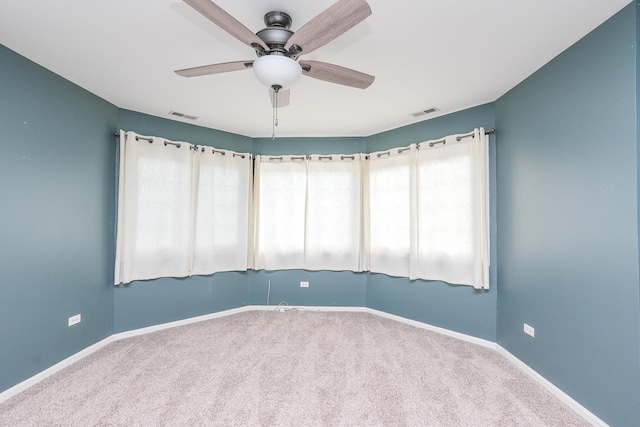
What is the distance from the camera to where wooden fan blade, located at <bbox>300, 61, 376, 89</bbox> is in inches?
73.2

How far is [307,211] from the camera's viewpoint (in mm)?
4312

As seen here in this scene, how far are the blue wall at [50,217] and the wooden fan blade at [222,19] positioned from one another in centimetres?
194

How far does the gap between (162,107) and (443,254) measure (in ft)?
11.5

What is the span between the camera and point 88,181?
3.01m

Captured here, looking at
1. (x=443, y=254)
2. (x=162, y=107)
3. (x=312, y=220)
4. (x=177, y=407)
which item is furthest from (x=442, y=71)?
(x=177, y=407)

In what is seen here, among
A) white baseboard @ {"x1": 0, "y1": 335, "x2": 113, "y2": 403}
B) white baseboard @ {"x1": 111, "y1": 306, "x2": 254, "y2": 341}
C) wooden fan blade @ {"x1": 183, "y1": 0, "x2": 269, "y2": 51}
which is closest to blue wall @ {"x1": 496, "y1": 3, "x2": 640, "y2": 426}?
wooden fan blade @ {"x1": 183, "y1": 0, "x2": 269, "y2": 51}

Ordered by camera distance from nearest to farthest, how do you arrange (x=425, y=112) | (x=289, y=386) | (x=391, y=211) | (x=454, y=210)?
(x=289, y=386)
(x=454, y=210)
(x=425, y=112)
(x=391, y=211)

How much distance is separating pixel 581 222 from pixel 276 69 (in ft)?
7.34

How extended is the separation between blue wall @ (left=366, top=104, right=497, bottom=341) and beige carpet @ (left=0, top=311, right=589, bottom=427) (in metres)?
0.25

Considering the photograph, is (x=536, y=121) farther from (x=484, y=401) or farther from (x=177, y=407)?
(x=177, y=407)

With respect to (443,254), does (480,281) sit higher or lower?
lower

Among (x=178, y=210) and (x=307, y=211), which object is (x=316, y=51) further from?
(x=178, y=210)

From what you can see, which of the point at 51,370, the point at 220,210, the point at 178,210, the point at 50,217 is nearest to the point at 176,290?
the point at 178,210

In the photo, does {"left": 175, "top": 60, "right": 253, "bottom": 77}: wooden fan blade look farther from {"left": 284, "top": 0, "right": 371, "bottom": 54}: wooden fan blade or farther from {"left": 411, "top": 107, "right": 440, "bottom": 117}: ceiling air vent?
{"left": 411, "top": 107, "right": 440, "bottom": 117}: ceiling air vent
